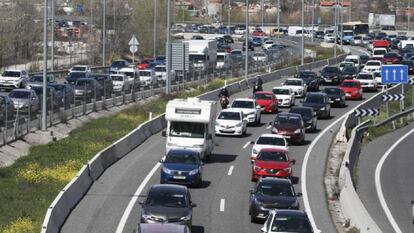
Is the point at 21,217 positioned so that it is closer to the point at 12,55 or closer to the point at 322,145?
the point at 322,145

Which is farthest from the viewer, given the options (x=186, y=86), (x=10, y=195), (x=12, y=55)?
(x=12, y=55)

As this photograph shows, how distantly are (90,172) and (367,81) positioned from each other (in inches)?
1595

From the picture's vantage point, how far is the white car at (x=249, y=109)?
165 ft

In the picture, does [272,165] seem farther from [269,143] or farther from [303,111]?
[303,111]

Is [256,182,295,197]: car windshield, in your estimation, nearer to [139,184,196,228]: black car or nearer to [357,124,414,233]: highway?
[357,124,414,233]: highway


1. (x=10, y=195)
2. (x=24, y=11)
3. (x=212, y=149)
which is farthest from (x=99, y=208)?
(x=24, y=11)

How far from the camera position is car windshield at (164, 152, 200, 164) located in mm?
33344

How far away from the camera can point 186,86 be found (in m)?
70.6

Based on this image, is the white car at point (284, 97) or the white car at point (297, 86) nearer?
the white car at point (284, 97)

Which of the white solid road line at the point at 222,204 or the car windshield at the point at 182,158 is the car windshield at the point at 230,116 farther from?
the white solid road line at the point at 222,204

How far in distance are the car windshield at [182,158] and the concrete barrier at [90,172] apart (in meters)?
2.81

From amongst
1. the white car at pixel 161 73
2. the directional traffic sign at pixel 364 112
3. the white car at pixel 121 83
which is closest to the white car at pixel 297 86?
the white car at pixel 121 83

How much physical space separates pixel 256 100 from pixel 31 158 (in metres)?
21.7

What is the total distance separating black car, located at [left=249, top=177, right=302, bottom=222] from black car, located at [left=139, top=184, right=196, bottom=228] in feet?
8.10
